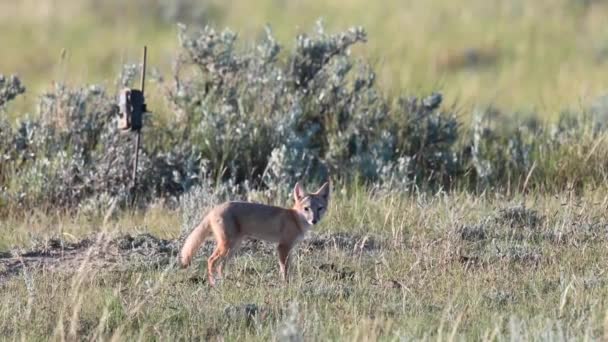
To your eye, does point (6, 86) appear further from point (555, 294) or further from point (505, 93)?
point (505, 93)

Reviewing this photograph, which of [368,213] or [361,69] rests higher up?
[361,69]

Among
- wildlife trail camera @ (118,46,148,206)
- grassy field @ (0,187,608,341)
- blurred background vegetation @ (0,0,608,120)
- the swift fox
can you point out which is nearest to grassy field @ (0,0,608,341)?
grassy field @ (0,187,608,341)

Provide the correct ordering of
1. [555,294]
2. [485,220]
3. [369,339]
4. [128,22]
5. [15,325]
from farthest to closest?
1. [128,22]
2. [485,220]
3. [555,294]
4. [15,325]
5. [369,339]

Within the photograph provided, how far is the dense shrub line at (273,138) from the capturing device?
480 inches

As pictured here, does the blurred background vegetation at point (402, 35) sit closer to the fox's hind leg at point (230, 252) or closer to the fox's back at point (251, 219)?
the fox's back at point (251, 219)

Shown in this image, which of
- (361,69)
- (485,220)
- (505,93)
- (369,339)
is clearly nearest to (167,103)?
(361,69)

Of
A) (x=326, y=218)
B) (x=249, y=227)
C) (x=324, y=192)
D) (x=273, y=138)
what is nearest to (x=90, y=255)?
(x=249, y=227)

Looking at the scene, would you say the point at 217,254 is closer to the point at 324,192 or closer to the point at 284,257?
the point at 284,257

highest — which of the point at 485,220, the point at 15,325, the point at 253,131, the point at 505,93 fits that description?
the point at 505,93

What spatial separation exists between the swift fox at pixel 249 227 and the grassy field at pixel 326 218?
0.45ft

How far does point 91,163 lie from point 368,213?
11.1ft

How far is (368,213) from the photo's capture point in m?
10.4

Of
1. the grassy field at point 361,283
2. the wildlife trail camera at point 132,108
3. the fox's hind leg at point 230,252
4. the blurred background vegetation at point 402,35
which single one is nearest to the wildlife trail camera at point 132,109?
the wildlife trail camera at point 132,108

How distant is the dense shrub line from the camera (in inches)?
480
